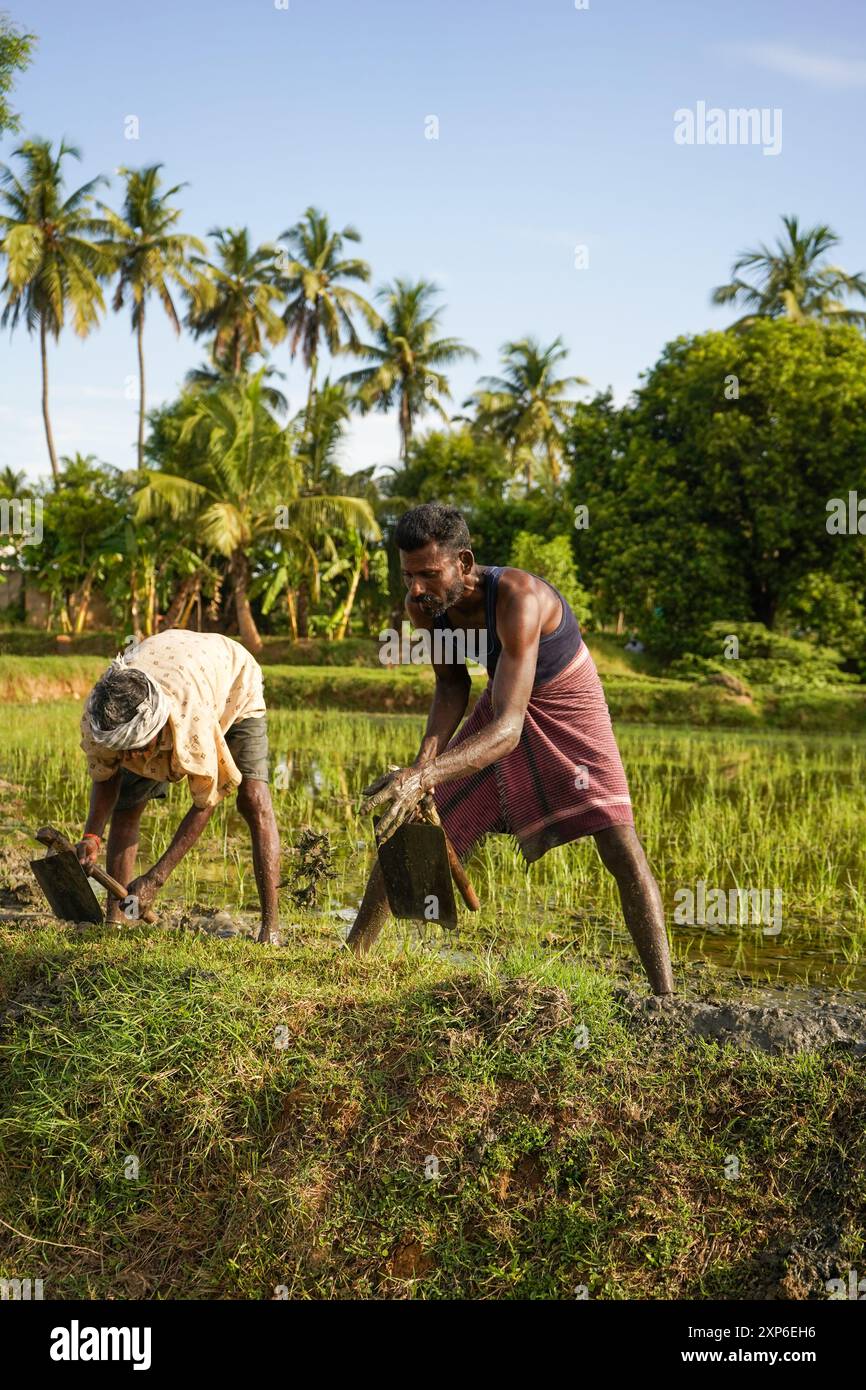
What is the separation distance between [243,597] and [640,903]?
19187 mm

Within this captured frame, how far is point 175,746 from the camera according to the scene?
334cm

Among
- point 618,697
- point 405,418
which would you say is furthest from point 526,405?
point 618,697

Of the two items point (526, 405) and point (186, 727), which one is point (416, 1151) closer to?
point (186, 727)

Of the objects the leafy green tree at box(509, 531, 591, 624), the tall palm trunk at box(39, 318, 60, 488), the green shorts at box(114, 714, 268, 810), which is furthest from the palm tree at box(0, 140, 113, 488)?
the green shorts at box(114, 714, 268, 810)

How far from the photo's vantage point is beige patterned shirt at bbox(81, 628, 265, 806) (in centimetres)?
336

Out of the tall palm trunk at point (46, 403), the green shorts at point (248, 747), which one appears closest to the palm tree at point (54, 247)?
the tall palm trunk at point (46, 403)

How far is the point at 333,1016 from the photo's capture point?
2.75m

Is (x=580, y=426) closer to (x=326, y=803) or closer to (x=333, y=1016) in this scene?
(x=326, y=803)

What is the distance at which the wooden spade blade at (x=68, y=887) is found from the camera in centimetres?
337

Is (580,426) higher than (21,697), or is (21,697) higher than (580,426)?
(580,426)

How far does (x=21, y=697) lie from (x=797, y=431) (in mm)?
12243

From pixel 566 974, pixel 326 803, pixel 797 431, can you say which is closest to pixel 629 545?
pixel 797 431

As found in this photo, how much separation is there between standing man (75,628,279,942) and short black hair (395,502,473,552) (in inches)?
33.9

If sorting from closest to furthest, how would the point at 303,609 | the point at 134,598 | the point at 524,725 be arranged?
the point at 524,725
the point at 134,598
the point at 303,609
